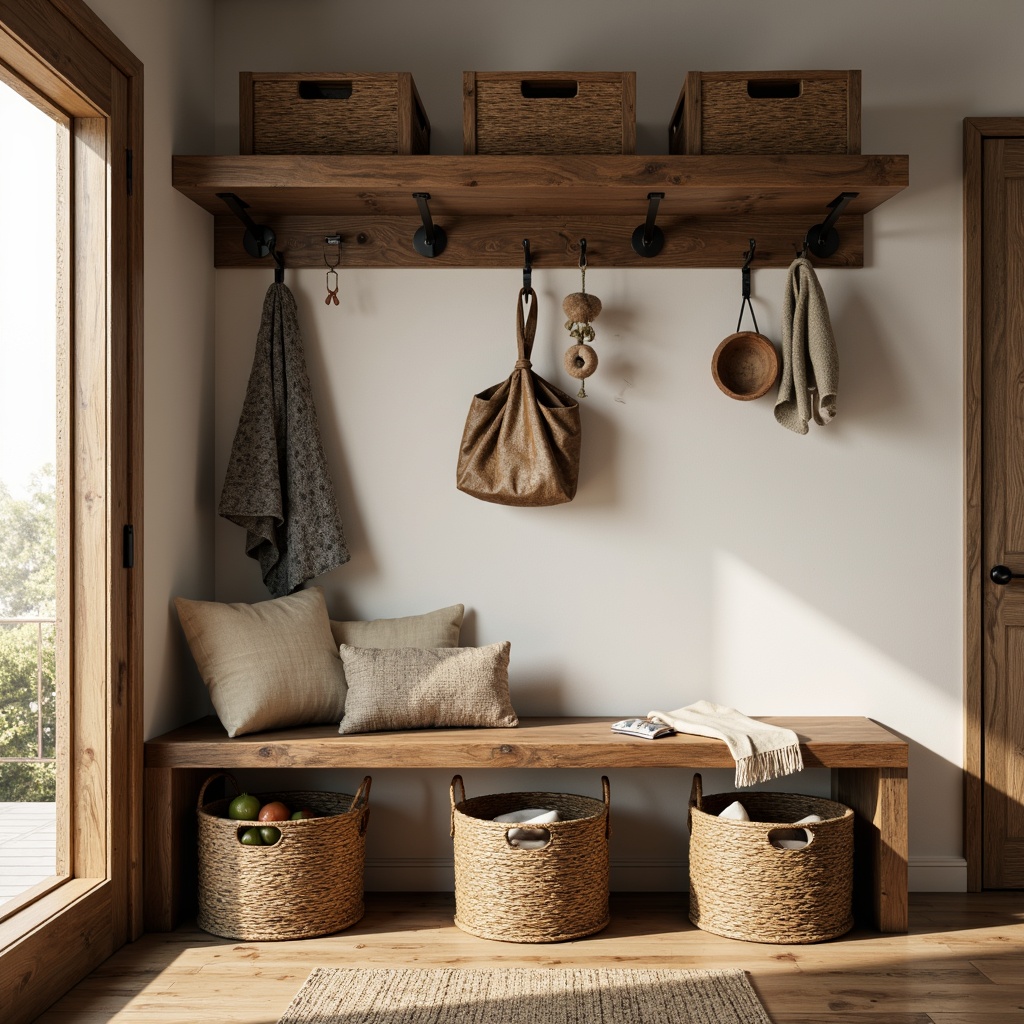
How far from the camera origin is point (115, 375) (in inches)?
96.5

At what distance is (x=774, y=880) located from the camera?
2.54m

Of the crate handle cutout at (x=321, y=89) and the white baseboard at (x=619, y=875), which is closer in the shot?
the crate handle cutout at (x=321, y=89)

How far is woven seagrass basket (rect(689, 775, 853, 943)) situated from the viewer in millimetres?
2545

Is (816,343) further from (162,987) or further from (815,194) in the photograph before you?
(162,987)

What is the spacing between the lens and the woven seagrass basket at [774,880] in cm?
254

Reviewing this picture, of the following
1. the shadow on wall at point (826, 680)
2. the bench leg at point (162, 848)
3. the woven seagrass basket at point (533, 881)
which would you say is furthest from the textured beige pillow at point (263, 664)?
the shadow on wall at point (826, 680)

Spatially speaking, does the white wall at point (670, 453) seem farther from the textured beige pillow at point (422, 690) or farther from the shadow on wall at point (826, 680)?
the textured beige pillow at point (422, 690)

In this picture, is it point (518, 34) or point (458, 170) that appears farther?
point (518, 34)

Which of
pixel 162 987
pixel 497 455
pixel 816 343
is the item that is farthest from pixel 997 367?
pixel 162 987

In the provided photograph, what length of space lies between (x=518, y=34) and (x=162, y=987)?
2712mm

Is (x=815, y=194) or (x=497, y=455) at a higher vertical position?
(x=815, y=194)

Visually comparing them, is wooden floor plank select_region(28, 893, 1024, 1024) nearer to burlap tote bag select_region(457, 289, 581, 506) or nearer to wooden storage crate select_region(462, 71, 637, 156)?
burlap tote bag select_region(457, 289, 581, 506)

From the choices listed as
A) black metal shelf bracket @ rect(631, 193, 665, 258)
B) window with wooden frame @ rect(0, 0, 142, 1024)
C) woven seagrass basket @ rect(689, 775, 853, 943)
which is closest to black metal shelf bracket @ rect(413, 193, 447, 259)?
black metal shelf bracket @ rect(631, 193, 665, 258)

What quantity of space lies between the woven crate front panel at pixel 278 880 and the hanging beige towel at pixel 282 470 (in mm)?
710
